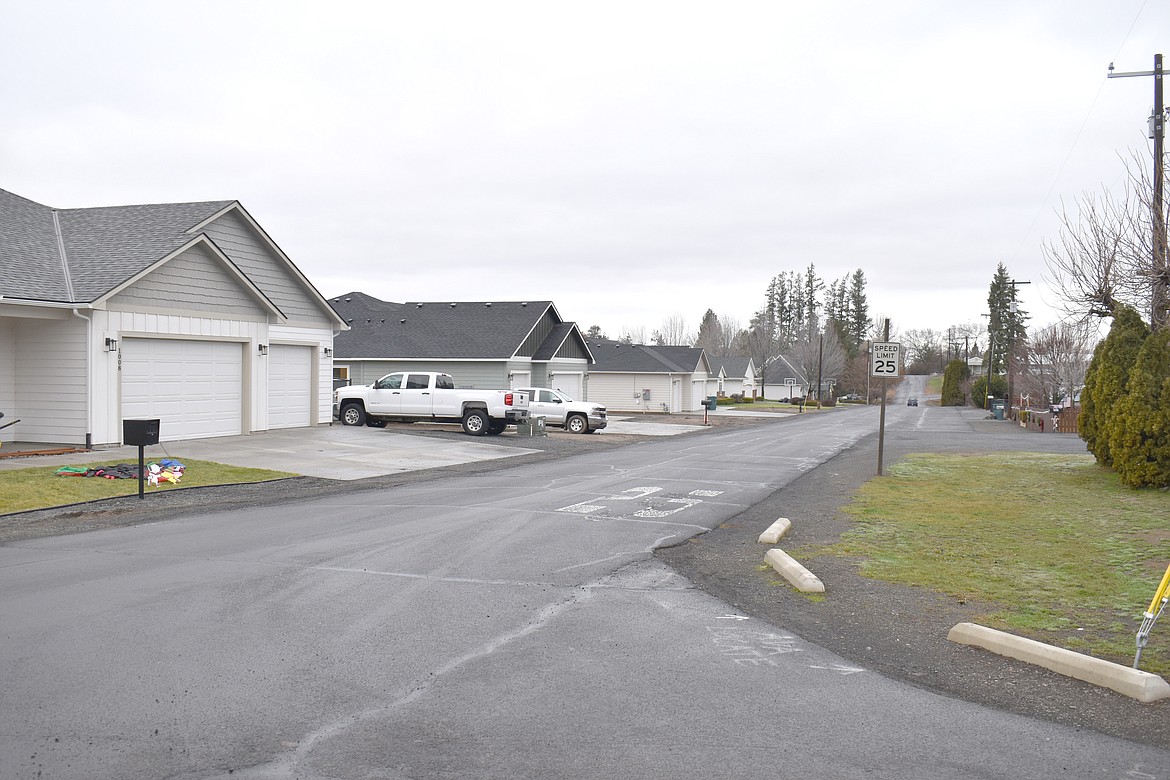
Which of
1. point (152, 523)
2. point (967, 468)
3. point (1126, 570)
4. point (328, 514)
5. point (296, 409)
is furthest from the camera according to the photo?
point (296, 409)

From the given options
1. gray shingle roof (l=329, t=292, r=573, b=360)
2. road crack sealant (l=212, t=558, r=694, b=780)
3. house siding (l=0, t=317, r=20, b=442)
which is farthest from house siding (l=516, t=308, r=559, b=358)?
road crack sealant (l=212, t=558, r=694, b=780)

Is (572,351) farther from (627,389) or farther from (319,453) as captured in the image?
(319,453)

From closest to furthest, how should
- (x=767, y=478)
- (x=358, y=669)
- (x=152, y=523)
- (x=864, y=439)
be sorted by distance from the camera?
(x=358, y=669) → (x=152, y=523) → (x=767, y=478) → (x=864, y=439)

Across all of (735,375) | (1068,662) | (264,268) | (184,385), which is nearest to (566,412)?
(264,268)

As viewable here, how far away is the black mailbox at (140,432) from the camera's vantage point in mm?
13430

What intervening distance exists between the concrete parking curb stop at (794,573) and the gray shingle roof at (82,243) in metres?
16.2

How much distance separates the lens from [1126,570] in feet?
31.0

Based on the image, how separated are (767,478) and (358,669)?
13.8 meters

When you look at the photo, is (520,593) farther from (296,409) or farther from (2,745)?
(296,409)

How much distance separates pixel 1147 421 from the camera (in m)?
15.7

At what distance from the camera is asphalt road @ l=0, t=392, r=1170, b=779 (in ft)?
15.0

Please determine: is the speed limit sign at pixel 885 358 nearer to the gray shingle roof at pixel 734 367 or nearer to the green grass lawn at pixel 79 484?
the green grass lawn at pixel 79 484

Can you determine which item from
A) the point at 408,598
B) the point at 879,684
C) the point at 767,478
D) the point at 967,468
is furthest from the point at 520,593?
the point at 967,468

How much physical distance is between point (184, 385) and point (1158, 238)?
2083 cm
